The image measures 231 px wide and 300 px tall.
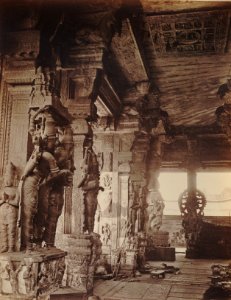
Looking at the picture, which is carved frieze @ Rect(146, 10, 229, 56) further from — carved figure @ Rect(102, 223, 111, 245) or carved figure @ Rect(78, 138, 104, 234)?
carved figure @ Rect(102, 223, 111, 245)

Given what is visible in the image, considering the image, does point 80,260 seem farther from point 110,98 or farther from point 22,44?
point 110,98

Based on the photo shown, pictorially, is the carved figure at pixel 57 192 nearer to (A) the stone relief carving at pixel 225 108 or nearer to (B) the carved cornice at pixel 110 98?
(B) the carved cornice at pixel 110 98

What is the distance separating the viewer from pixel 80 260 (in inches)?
258

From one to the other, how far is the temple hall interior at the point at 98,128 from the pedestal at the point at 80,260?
0.02 meters

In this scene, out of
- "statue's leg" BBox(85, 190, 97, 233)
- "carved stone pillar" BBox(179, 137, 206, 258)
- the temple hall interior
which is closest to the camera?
the temple hall interior

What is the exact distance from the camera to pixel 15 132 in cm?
478

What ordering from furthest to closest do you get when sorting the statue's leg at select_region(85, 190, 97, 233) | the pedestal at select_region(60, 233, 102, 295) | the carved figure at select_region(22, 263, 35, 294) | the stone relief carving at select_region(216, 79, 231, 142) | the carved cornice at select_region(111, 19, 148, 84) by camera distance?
the stone relief carving at select_region(216, 79, 231, 142) < the statue's leg at select_region(85, 190, 97, 233) < the carved cornice at select_region(111, 19, 148, 84) < the pedestal at select_region(60, 233, 102, 295) < the carved figure at select_region(22, 263, 35, 294)

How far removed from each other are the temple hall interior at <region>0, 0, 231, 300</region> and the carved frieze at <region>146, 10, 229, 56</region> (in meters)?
0.02

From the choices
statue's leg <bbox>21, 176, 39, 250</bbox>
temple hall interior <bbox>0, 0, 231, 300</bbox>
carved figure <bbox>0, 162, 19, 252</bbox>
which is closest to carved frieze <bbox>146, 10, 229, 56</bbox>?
temple hall interior <bbox>0, 0, 231, 300</bbox>

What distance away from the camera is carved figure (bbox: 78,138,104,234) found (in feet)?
22.3

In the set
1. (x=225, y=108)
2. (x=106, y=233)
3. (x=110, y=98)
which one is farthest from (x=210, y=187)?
(x=110, y=98)

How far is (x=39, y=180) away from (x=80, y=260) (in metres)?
2.48

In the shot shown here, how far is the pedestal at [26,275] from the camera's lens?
420cm

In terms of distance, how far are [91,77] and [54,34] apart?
4.23 ft
